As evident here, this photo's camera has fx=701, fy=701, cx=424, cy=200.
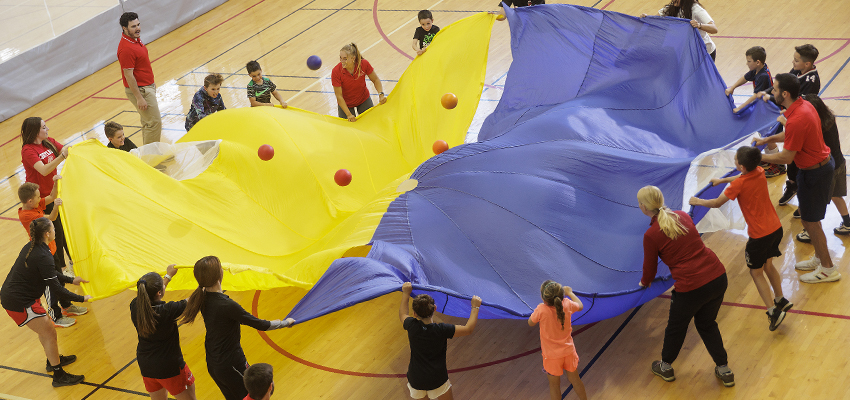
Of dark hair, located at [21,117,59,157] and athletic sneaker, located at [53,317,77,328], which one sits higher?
dark hair, located at [21,117,59,157]

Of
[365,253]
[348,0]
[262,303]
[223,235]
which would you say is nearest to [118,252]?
[223,235]

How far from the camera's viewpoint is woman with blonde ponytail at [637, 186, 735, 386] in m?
4.45

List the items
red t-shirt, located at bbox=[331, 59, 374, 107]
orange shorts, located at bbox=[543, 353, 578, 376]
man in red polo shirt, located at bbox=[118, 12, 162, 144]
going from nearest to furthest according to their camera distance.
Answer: orange shorts, located at bbox=[543, 353, 578, 376], red t-shirt, located at bbox=[331, 59, 374, 107], man in red polo shirt, located at bbox=[118, 12, 162, 144]

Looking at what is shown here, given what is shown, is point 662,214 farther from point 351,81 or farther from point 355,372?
point 351,81

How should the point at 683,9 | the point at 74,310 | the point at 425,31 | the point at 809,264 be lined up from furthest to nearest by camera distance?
the point at 425,31
the point at 683,9
the point at 74,310
the point at 809,264

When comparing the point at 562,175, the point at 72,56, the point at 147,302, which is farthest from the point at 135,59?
the point at 562,175

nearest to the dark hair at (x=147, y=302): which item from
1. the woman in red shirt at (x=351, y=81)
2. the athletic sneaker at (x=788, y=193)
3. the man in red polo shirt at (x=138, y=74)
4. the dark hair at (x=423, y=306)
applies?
the dark hair at (x=423, y=306)

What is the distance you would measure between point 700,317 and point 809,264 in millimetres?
1666

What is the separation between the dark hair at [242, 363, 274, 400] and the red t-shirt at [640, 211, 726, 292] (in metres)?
2.48

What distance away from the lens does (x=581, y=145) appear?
229 inches

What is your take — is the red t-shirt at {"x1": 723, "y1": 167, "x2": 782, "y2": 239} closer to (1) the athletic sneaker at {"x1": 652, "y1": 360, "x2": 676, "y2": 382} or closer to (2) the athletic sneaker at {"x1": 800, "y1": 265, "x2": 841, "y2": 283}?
(2) the athletic sneaker at {"x1": 800, "y1": 265, "x2": 841, "y2": 283}

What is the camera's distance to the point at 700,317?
4.73 m

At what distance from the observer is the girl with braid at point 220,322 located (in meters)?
4.41

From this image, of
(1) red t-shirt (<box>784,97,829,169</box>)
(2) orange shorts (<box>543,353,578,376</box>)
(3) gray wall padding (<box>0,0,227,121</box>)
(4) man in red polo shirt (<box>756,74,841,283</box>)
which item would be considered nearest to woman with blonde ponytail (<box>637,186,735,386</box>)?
(2) orange shorts (<box>543,353,578,376</box>)
